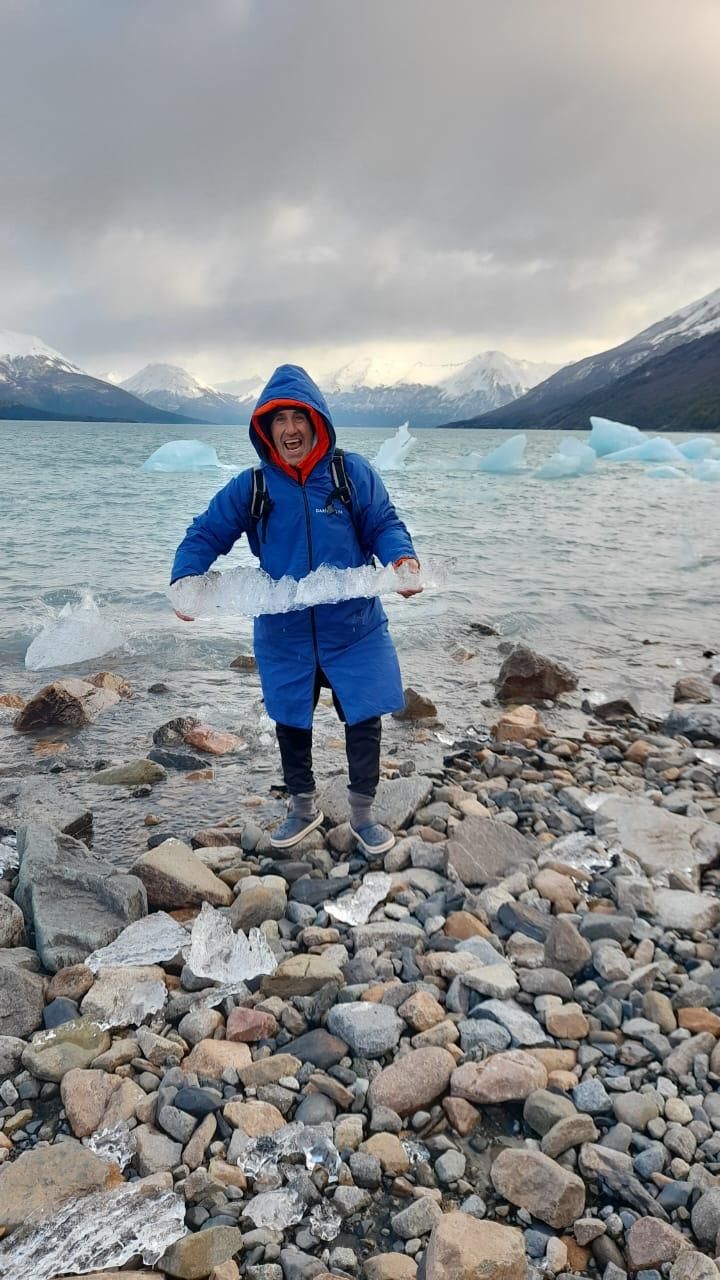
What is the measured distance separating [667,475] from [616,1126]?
139ft

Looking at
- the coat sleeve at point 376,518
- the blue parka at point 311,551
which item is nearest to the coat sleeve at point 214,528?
the blue parka at point 311,551

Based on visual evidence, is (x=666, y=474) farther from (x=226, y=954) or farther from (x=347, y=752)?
(x=226, y=954)

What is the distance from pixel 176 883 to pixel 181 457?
129 ft

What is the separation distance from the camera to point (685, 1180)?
2.07 m

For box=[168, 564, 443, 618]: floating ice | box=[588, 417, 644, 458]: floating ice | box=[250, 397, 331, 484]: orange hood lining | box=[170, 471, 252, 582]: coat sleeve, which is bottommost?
box=[168, 564, 443, 618]: floating ice

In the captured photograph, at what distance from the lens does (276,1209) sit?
2.00 metres

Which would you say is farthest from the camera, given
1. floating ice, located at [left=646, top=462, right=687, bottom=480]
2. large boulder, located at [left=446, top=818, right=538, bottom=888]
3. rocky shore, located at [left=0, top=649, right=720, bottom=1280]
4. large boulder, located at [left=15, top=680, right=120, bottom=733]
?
floating ice, located at [left=646, top=462, right=687, bottom=480]

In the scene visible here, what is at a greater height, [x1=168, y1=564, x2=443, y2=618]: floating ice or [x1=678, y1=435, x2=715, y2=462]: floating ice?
[x1=678, y1=435, x2=715, y2=462]: floating ice

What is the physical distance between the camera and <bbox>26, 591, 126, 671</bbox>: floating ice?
28.1 ft

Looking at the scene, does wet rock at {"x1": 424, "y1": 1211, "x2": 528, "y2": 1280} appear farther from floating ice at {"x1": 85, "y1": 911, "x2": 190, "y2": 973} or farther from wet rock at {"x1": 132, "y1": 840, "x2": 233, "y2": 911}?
wet rock at {"x1": 132, "y1": 840, "x2": 233, "y2": 911}

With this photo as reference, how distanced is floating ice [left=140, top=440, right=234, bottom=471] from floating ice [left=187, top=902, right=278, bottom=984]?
1498 inches

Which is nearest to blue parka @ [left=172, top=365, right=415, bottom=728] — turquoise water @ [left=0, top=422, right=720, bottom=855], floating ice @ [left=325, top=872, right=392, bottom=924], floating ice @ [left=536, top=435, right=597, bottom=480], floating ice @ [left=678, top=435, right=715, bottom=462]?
turquoise water @ [left=0, top=422, right=720, bottom=855]

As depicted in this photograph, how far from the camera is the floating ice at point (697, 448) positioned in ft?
157

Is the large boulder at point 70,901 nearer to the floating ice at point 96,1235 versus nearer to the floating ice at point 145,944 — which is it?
the floating ice at point 145,944
